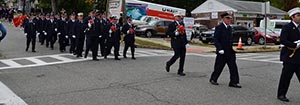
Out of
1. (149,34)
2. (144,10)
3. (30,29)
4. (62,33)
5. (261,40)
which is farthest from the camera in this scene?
(144,10)

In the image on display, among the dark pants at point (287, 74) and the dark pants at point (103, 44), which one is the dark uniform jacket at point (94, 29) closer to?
the dark pants at point (103, 44)

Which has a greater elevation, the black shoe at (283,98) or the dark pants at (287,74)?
the dark pants at (287,74)

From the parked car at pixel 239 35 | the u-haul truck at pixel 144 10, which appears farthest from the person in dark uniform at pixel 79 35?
the u-haul truck at pixel 144 10

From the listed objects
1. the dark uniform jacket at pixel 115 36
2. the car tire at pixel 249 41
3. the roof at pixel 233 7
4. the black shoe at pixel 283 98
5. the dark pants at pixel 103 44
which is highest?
the roof at pixel 233 7

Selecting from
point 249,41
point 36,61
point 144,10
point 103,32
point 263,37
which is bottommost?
point 36,61

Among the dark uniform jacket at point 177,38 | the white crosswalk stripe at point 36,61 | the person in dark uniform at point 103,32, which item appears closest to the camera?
the dark uniform jacket at point 177,38

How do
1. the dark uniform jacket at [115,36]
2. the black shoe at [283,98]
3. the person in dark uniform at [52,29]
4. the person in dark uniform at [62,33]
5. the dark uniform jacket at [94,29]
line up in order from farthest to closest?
the person in dark uniform at [52,29] < the person in dark uniform at [62,33] < the dark uniform jacket at [115,36] < the dark uniform jacket at [94,29] < the black shoe at [283,98]

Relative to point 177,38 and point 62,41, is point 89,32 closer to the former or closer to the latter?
point 62,41

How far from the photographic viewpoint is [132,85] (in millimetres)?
8836

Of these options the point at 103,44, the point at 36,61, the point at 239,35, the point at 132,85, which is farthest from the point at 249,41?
the point at 132,85

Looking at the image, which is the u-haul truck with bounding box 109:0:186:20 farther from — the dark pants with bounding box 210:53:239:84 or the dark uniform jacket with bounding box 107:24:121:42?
the dark pants with bounding box 210:53:239:84

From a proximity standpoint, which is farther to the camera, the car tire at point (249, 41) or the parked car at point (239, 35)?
the car tire at point (249, 41)

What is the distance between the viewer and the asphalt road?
730cm

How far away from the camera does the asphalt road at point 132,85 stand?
7298 millimetres
